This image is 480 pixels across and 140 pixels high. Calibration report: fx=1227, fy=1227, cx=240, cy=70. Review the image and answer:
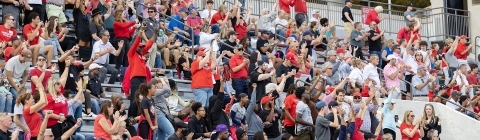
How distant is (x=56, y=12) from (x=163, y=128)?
15.7 ft

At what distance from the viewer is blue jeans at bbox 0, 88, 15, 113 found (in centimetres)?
1847

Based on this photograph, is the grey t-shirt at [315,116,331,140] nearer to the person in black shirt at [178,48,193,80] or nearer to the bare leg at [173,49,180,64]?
the person in black shirt at [178,48,193,80]

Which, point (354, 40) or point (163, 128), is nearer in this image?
point (163, 128)

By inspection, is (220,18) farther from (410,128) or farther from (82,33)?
(410,128)

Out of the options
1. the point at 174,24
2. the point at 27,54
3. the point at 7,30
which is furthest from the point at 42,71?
the point at 174,24

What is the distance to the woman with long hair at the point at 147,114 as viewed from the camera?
60.7ft

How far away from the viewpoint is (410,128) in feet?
74.6

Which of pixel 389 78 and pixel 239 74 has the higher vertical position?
pixel 239 74

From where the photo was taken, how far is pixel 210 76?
21562mm

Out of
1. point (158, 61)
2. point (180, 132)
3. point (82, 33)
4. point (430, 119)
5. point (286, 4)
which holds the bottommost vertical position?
point (430, 119)

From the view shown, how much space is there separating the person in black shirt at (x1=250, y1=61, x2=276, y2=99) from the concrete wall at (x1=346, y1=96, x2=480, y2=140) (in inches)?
130

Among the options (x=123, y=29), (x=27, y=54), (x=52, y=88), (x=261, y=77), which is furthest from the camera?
(x=123, y=29)

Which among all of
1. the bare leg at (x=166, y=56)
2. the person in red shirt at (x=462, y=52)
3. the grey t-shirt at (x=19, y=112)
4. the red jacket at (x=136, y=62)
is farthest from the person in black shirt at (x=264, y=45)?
the grey t-shirt at (x=19, y=112)

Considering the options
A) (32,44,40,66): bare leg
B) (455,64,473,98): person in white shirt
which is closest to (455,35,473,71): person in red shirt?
(455,64,473,98): person in white shirt
